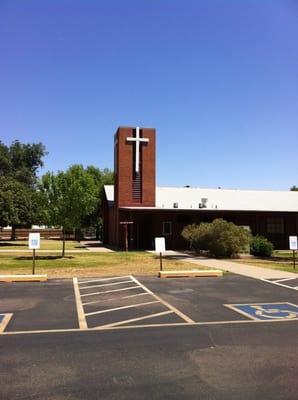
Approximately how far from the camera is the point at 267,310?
11.3 metres

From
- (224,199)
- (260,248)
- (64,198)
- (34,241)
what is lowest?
(260,248)

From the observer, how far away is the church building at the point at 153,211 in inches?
1443

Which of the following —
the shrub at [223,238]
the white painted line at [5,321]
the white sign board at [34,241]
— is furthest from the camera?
the shrub at [223,238]

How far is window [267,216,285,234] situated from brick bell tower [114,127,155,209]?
9286 mm

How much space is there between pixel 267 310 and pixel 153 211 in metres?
24.9

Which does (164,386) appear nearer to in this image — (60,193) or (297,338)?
(297,338)

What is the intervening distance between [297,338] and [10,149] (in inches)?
3131

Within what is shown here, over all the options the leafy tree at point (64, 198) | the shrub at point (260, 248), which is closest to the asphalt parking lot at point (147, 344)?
the leafy tree at point (64, 198)

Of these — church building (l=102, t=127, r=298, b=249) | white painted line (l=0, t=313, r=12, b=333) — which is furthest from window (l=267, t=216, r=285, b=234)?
white painted line (l=0, t=313, r=12, b=333)

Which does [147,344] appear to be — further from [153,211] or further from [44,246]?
[44,246]

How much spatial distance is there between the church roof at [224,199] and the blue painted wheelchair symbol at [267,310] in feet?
78.4

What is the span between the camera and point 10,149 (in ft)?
272

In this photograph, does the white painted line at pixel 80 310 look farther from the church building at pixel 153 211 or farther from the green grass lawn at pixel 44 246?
the green grass lawn at pixel 44 246

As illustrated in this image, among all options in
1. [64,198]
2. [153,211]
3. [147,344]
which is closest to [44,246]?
[153,211]
